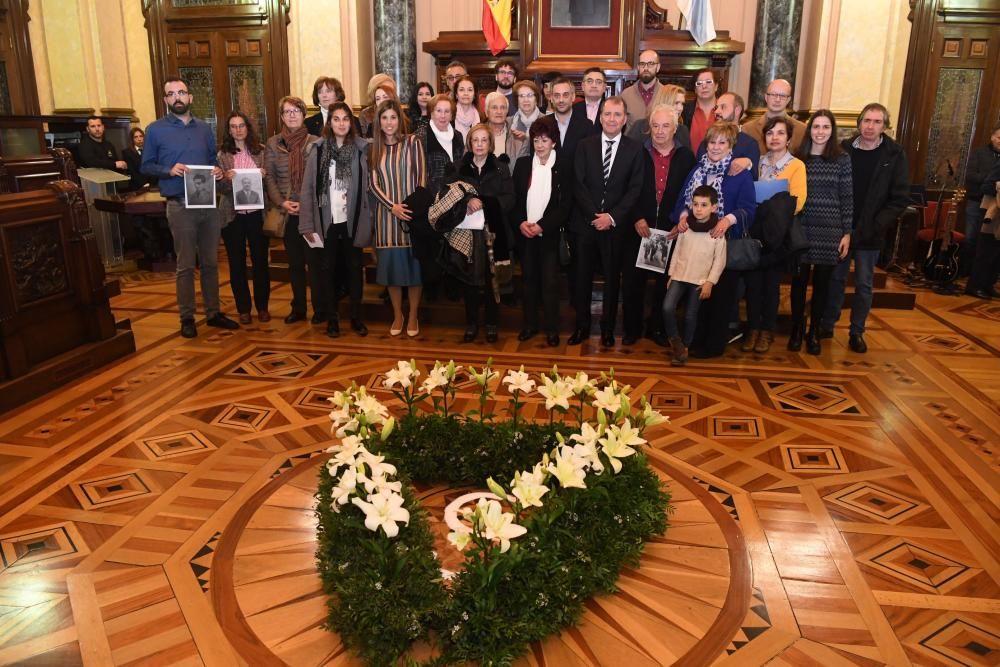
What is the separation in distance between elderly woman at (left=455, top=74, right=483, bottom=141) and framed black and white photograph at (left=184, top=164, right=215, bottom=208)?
1.75m

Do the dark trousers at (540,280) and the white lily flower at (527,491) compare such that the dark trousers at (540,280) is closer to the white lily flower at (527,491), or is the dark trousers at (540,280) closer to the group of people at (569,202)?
the group of people at (569,202)

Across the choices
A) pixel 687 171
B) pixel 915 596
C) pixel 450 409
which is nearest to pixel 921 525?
pixel 915 596

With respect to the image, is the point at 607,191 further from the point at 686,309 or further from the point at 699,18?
the point at 699,18

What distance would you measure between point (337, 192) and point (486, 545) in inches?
136

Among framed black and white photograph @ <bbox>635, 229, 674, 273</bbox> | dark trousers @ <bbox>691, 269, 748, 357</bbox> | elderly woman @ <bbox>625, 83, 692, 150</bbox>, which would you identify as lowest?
dark trousers @ <bbox>691, 269, 748, 357</bbox>

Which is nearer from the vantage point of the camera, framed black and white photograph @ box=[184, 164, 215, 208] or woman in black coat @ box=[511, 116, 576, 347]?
woman in black coat @ box=[511, 116, 576, 347]

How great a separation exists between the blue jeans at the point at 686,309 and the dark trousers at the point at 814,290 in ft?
2.52

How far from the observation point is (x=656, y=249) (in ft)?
15.8

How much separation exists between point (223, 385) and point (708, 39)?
5933 mm

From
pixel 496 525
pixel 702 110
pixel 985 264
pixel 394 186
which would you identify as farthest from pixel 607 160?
pixel 985 264

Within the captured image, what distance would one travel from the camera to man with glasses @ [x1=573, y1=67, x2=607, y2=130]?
495 centimetres

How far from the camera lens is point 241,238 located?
17.6 feet

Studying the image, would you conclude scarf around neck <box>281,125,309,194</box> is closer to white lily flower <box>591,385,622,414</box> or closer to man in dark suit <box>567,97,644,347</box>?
man in dark suit <box>567,97,644,347</box>

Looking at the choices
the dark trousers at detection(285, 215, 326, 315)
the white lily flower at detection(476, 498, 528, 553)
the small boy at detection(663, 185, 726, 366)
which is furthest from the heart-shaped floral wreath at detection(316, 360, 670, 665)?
the dark trousers at detection(285, 215, 326, 315)
